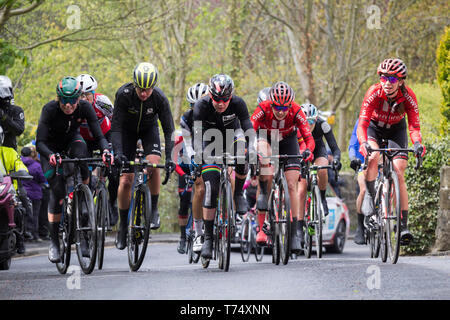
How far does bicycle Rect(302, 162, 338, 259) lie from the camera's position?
42.6ft

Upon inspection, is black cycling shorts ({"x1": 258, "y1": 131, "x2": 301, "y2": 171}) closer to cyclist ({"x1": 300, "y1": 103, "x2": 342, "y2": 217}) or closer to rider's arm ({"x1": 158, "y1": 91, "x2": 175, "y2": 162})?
cyclist ({"x1": 300, "y1": 103, "x2": 342, "y2": 217})

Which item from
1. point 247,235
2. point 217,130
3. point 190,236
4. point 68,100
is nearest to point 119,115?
point 68,100

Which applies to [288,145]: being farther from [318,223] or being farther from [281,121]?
[318,223]

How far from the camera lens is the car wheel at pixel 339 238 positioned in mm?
17828

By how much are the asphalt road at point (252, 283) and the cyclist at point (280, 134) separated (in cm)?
87

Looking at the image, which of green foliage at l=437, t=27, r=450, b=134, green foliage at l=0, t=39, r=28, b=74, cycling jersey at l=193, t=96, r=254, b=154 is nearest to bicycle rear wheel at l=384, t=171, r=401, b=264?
cycling jersey at l=193, t=96, r=254, b=154

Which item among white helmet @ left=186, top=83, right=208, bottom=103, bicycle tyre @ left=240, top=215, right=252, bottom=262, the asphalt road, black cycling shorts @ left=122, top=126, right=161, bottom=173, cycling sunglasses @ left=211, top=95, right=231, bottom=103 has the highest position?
white helmet @ left=186, top=83, right=208, bottom=103

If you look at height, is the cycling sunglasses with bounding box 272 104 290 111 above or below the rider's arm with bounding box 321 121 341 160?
above

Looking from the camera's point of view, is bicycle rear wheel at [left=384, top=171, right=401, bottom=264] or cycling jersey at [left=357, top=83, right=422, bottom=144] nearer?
Result: bicycle rear wheel at [left=384, top=171, right=401, bottom=264]

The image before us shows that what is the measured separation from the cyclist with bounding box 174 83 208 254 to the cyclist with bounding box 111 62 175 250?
1.92ft

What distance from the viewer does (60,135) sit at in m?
10.9

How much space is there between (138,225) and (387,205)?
2996 millimetres

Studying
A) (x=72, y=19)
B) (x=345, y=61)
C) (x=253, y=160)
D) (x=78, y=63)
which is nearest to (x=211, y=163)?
(x=253, y=160)
